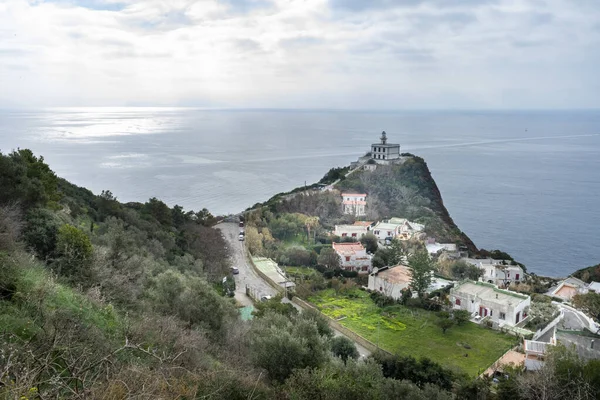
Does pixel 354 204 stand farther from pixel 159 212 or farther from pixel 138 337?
pixel 138 337

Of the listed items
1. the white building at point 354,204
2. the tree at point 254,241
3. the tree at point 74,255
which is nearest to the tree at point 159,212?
the tree at point 254,241

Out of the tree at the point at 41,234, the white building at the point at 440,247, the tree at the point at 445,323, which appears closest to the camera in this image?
the tree at the point at 41,234

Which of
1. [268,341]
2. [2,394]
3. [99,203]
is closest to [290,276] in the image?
[99,203]

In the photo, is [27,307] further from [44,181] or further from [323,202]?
[323,202]

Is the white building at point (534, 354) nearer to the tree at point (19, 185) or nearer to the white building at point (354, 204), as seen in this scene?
the tree at point (19, 185)

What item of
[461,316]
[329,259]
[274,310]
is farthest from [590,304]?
[274,310]

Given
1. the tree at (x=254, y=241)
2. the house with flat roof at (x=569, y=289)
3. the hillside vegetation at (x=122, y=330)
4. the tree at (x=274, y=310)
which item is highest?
the hillside vegetation at (x=122, y=330)

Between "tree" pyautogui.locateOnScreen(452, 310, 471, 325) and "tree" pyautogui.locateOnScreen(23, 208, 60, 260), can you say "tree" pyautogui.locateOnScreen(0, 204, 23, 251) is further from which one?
"tree" pyautogui.locateOnScreen(452, 310, 471, 325)
